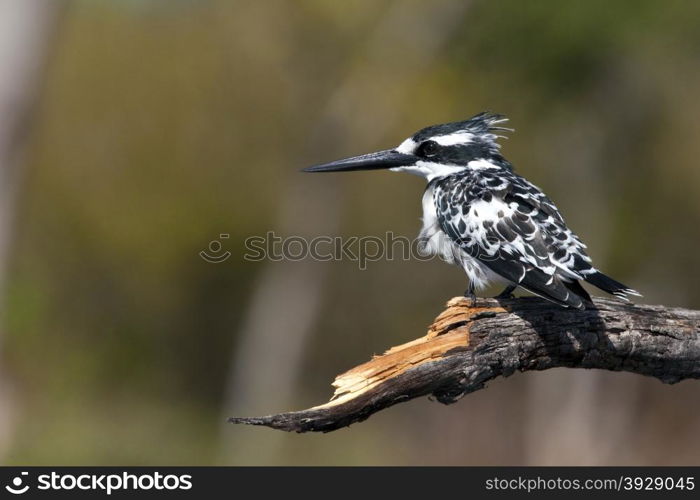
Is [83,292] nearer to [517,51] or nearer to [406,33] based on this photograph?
[406,33]

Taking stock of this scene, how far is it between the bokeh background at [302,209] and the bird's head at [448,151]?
441 centimetres

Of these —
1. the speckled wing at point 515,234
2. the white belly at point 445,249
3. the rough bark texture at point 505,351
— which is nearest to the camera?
the rough bark texture at point 505,351

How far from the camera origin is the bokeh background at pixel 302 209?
10047 mm

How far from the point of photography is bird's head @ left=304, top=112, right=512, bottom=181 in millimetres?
5500

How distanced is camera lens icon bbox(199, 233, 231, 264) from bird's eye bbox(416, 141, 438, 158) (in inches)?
266

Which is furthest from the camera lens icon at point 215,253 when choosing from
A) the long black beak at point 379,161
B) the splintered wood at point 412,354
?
the splintered wood at point 412,354

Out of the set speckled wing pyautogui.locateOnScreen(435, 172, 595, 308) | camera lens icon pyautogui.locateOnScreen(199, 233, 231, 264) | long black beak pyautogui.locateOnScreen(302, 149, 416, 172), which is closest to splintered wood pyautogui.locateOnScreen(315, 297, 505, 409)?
speckled wing pyautogui.locateOnScreen(435, 172, 595, 308)

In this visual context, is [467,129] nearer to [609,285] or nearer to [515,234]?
[515,234]

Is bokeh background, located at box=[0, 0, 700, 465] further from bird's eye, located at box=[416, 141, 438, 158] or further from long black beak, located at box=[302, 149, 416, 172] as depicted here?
bird's eye, located at box=[416, 141, 438, 158]

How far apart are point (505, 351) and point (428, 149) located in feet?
5.96

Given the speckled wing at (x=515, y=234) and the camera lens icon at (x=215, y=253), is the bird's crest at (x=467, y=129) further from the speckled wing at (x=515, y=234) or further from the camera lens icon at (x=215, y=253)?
the camera lens icon at (x=215, y=253)

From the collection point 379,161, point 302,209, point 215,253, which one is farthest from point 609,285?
point 215,253

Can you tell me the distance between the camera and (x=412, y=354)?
3.95 metres

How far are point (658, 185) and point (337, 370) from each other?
5216 millimetres
